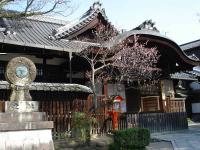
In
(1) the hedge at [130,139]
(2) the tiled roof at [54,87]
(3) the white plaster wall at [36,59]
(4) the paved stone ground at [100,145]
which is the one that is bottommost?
(4) the paved stone ground at [100,145]

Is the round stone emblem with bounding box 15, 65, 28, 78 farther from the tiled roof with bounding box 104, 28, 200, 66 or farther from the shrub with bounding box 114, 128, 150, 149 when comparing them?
the tiled roof with bounding box 104, 28, 200, 66

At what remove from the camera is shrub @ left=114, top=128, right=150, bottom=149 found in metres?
12.3

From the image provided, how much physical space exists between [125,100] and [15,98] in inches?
472

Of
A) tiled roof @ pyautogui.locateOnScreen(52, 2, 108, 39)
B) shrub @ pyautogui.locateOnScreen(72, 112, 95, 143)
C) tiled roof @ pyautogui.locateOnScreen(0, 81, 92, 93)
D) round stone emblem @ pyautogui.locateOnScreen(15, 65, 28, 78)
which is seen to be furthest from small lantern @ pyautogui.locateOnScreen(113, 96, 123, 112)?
round stone emblem @ pyautogui.locateOnScreen(15, 65, 28, 78)

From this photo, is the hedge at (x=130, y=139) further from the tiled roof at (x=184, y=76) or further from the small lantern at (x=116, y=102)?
the tiled roof at (x=184, y=76)

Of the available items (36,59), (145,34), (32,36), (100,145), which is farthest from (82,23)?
(100,145)

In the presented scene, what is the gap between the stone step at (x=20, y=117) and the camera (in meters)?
10.3

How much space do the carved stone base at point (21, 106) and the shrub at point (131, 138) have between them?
131 inches

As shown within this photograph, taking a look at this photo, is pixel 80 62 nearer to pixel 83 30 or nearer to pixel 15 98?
pixel 83 30

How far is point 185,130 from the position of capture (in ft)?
65.2

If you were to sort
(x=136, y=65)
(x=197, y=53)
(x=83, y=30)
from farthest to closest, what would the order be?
(x=197, y=53) → (x=83, y=30) → (x=136, y=65)

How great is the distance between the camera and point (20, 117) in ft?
34.8

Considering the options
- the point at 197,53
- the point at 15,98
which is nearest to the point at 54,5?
the point at 15,98

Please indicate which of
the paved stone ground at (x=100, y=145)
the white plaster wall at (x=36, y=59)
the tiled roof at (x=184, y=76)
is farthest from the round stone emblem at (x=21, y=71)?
the tiled roof at (x=184, y=76)
